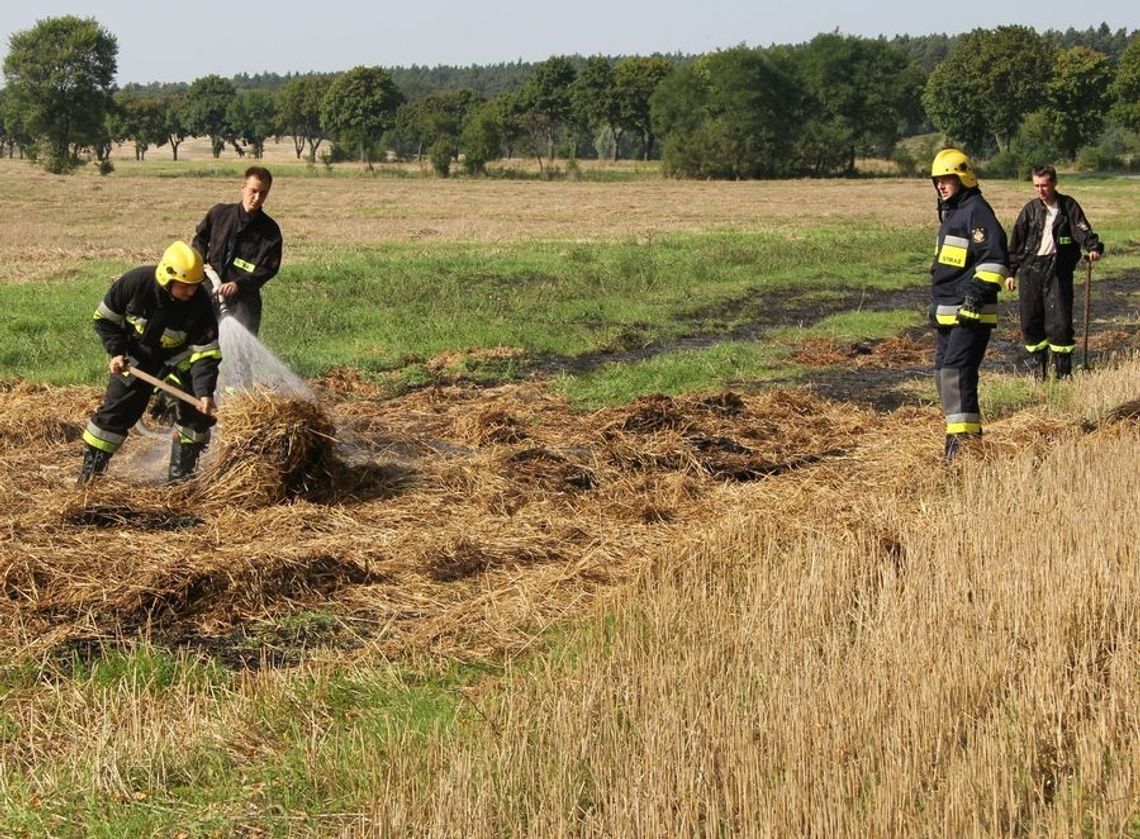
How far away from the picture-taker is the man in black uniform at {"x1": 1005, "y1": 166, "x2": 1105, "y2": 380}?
12.1 meters

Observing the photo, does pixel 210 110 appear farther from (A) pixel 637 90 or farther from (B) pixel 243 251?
(B) pixel 243 251

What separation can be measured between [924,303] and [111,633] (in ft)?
52.3

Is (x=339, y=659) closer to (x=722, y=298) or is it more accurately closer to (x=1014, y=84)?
(x=722, y=298)

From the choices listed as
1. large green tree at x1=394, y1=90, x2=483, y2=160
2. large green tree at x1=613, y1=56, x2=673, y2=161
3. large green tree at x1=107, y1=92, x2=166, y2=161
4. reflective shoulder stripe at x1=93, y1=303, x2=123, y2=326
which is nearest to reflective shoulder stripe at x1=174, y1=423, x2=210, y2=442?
reflective shoulder stripe at x1=93, y1=303, x2=123, y2=326

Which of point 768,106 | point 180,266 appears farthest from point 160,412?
point 768,106

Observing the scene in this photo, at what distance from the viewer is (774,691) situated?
14.6ft

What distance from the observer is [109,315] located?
317 inches

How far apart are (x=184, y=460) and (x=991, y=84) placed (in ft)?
264

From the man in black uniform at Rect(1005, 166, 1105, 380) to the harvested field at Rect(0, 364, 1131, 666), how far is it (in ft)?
6.80

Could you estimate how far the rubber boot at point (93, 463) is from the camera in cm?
817

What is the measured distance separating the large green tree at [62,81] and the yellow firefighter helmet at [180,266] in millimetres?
78354

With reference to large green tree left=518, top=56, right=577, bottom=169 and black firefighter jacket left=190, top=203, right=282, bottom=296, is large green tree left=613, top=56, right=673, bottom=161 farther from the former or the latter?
black firefighter jacket left=190, top=203, right=282, bottom=296

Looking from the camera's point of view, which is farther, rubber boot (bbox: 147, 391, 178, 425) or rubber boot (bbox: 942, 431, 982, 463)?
rubber boot (bbox: 147, 391, 178, 425)

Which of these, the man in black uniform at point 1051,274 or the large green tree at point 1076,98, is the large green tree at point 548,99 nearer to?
the large green tree at point 1076,98
